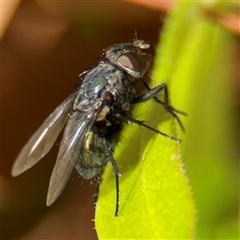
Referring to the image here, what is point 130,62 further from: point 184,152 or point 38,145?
point 184,152

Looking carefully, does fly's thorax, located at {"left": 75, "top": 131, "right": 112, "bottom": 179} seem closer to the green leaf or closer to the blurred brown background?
the green leaf

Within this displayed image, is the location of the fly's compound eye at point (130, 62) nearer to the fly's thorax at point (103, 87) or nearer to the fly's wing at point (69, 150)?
the fly's thorax at point (103, 87)

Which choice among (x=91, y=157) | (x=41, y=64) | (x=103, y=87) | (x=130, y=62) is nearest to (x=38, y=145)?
(x=91, y=157)

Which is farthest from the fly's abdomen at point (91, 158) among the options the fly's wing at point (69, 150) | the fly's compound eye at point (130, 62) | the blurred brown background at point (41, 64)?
the blurred brown background at point (41, 64)

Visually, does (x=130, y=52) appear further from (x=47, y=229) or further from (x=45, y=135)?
(x=47, y=229)

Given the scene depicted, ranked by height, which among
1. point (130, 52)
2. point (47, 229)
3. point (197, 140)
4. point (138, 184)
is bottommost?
point (47, 229)

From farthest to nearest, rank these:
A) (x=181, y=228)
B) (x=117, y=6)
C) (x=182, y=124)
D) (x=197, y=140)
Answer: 1. (x=117, y=6)
2. (x=197, y=140)
3. (x=182, y=124)
4. (x=181, y=228)

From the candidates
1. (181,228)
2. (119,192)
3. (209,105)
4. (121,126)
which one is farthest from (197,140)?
(181,228)
